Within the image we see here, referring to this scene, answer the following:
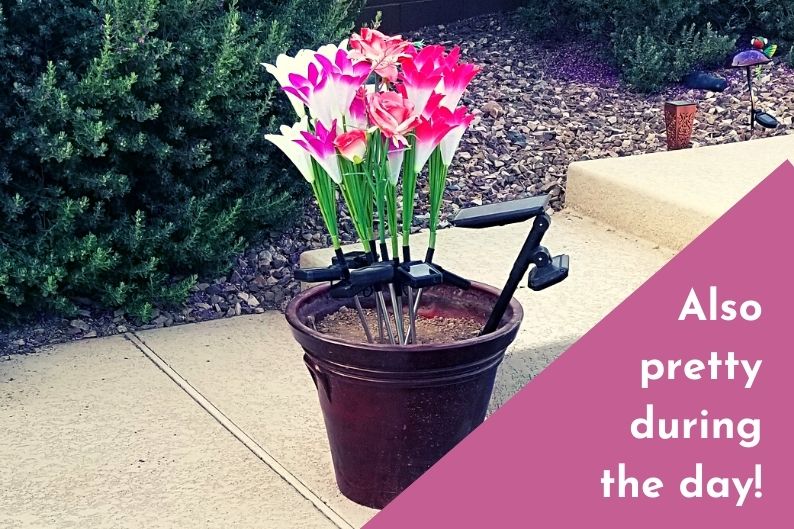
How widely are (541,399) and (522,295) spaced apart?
894 millimetres

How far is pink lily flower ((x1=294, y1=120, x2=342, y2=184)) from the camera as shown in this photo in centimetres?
258

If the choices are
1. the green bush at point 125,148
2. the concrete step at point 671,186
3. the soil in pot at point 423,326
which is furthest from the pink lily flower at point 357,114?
the concrete step at point 671,186

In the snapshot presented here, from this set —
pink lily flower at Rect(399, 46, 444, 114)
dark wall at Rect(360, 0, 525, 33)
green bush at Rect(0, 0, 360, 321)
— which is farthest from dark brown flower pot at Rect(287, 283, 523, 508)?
dark wall at Rect(360, 0, 525, 33)

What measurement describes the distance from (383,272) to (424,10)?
4.61 meters

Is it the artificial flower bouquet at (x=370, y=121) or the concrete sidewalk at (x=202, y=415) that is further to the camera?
the concrete sidewalk at (x=202, y=415)

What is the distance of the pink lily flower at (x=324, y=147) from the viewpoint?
8.48 ft

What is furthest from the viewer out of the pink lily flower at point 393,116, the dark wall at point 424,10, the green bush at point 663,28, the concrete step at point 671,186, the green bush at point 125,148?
the dark wall at point 424,10

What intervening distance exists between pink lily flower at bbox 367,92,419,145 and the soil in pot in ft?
2.03

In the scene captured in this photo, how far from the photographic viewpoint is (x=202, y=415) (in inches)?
133

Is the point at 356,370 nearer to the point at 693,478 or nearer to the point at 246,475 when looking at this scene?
the point at 246,475

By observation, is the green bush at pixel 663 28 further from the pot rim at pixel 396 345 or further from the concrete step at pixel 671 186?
the pot rim at pixel 396 345

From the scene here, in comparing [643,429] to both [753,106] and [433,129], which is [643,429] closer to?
[433,129]

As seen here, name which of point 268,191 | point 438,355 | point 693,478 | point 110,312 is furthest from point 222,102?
point 693,478

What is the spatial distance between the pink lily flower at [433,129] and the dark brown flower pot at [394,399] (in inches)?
18.6
